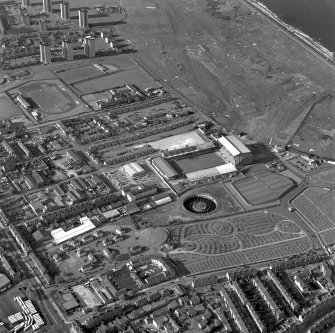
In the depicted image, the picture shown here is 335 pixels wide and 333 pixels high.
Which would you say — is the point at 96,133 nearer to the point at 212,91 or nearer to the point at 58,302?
the point at 212,91

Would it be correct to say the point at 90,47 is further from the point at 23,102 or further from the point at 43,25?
the point at 23,102

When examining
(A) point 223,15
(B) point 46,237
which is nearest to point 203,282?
(B) point 46,237

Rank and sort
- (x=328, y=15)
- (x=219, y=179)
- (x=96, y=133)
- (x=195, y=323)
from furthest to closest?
(x=328, y=15) < (x=96, y=133) < (x=219, y=179) < (x=195, y=323)

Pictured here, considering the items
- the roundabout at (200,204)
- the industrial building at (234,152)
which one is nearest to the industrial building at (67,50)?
the industrial building at (234,152)

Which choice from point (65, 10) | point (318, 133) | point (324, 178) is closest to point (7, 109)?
point (65, 10)

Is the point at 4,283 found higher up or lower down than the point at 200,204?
lower down

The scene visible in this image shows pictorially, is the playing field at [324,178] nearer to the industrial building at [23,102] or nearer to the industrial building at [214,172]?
the industrial building at [214,172]

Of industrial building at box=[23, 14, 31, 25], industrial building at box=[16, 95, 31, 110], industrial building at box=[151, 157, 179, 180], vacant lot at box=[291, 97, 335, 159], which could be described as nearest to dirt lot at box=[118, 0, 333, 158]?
vacant lot at box=[291, 97, 335, 159]
